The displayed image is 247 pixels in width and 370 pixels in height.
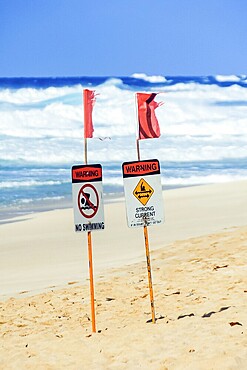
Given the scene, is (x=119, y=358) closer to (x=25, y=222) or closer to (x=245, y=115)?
(x=25, y=222)

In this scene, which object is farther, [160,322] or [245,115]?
[245,115]

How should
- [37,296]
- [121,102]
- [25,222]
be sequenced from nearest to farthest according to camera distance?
[37,296], [25,222], [121,102]

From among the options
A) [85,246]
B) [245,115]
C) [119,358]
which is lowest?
[119,358]

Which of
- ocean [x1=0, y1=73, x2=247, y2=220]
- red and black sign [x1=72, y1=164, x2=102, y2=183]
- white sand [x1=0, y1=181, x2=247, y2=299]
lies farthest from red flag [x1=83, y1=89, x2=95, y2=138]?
ocean [x1=0, y1=73, x2=247, y2=220]

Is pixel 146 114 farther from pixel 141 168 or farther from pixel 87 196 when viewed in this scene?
pixel 87 196

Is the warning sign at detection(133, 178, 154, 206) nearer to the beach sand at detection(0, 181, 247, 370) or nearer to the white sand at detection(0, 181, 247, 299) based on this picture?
the beach sand at detection(0, 181, 247, 370)

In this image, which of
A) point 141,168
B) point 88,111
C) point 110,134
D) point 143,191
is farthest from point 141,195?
point 110,134

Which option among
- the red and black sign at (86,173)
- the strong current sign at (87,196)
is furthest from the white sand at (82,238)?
the red and black sign at (86,173)

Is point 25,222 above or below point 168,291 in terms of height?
above

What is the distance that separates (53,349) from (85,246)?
19.7 feet

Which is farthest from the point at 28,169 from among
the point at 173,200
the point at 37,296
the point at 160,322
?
the point at 160,322

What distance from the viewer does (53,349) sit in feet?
20.3

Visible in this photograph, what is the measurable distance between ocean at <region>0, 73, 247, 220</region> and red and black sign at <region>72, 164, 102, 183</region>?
11225 mm

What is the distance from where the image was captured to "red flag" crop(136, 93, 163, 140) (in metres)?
6.39
